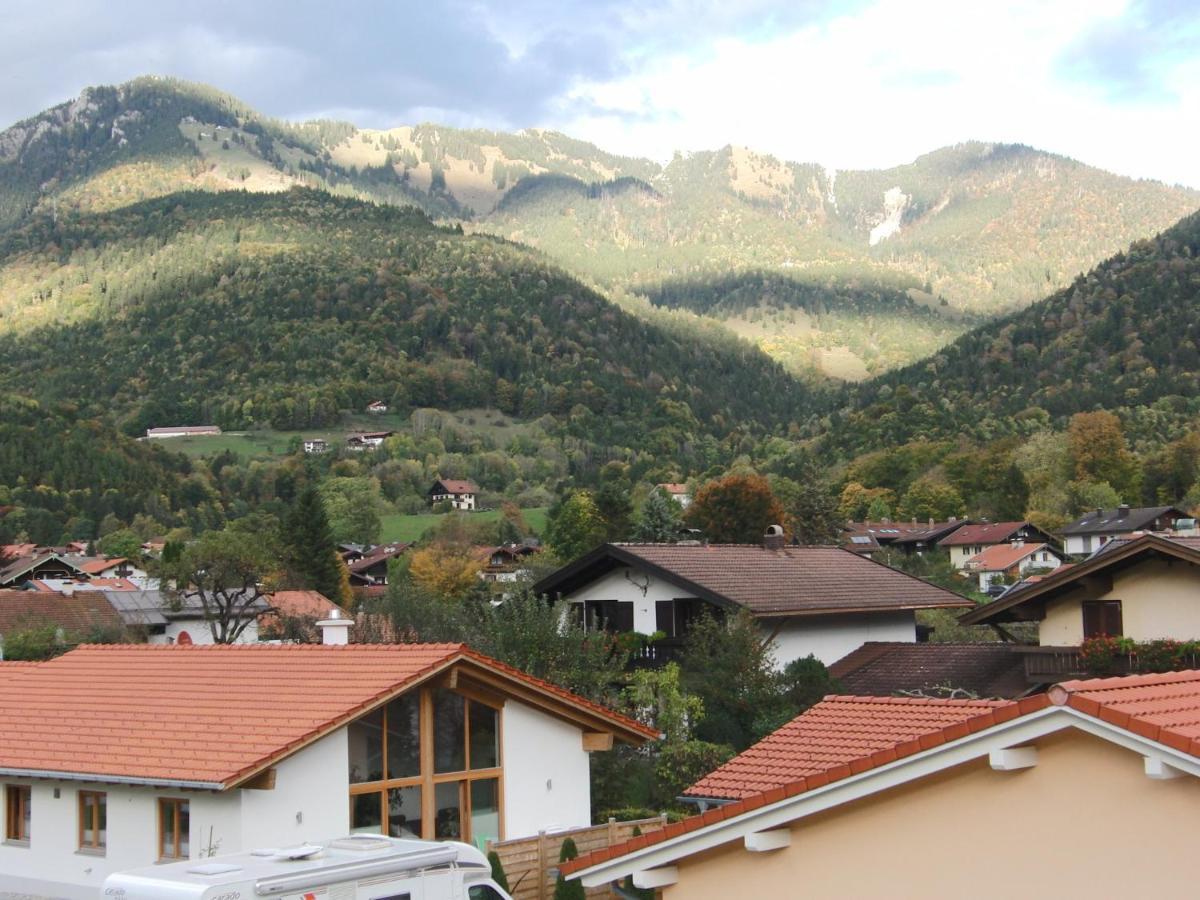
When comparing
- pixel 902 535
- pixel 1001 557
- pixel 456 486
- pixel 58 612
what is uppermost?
pixel 456 486

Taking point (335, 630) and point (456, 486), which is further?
point (456, 486)

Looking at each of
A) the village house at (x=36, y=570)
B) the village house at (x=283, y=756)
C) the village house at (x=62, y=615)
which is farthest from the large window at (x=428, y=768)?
the village house at (x=36, y=570)

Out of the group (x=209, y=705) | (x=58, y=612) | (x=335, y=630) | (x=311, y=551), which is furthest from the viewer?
(x=311, y=551)

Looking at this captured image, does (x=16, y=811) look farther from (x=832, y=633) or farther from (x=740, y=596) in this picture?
(x=832, y=633)

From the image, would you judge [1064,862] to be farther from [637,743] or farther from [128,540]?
[128,540]

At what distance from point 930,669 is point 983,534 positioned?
76.8 meters

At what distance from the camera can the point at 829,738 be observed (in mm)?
12852

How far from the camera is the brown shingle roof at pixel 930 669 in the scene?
3112 centimetres

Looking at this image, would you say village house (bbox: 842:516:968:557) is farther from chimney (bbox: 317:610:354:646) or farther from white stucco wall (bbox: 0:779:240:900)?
white stucco wall (bbox: 0:779:240:900)

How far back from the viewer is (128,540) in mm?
131125

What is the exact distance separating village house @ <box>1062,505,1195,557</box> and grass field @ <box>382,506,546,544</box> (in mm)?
51121

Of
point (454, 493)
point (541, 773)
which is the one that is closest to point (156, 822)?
point (541, 773)

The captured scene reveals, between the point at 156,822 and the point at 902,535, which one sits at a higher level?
the point at 902,535

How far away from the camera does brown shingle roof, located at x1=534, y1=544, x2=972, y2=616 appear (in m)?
35.5
